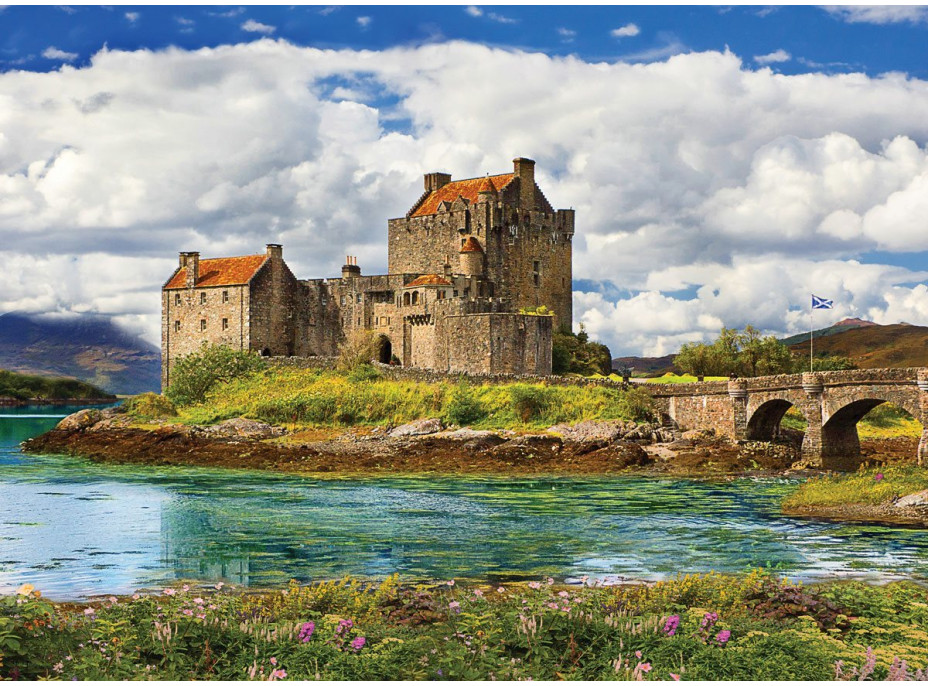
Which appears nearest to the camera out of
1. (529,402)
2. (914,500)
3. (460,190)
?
(914,500)

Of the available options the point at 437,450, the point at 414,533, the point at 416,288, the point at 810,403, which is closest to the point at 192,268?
the point at 416,288

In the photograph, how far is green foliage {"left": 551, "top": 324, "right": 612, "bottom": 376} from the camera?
72.1 metres

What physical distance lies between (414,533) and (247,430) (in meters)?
31.3

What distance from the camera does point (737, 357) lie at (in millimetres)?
76188

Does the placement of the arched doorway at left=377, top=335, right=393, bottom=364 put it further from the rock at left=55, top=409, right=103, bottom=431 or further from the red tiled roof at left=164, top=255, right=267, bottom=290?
the rock at left=55, top=409, right=103, bottom=431

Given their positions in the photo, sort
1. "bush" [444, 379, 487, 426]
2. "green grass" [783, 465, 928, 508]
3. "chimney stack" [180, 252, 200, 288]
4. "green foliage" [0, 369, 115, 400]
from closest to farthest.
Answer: "green grass" [783, 465, 928, 508] → "bush" [444, 379, 487, 426] → "chimney stack" [180, 252, 200, 288] → "green foliage" [0, 369, 115, 400]

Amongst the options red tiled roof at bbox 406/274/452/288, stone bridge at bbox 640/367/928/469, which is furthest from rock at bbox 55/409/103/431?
stone bridge at bbox 640/367/928/469

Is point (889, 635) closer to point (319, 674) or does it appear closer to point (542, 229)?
point (319, 674)

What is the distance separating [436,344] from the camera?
68312 mm

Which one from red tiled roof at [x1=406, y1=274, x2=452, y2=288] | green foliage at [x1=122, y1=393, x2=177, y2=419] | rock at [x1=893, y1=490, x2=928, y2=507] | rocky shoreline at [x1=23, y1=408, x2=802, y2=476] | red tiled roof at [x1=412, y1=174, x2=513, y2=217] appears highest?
Result: red tiled roof at [x1=412, y1=174, x2=513, y2=217]

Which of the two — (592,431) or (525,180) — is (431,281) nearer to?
(525,180)

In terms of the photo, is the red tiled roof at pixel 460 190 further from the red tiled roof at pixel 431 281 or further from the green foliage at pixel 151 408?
the green foliage at pixel 151 408

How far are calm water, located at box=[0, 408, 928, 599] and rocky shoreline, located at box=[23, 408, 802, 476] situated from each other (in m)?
4.27

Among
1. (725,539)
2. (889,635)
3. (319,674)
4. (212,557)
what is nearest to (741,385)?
(725,539)
